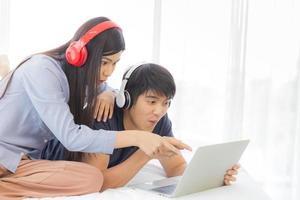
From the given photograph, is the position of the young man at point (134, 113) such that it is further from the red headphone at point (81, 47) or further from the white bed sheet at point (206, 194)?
the red headphone at point (81, 47)

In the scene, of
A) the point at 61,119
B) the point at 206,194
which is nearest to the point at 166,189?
the point at 206,194

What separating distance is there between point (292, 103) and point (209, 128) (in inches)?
17.6

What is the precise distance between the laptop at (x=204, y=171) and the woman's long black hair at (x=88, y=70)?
27 cm

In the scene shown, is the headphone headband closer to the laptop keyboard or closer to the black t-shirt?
the black t-shirt

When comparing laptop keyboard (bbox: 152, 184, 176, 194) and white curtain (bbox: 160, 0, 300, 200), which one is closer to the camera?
laptop keyboard (bbox: 152, 184, 176, 194)

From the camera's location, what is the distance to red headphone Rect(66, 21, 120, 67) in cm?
121

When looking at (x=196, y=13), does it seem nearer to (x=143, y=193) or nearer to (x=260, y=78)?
(x=260, y=78)

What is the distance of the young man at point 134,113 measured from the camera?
1.31 meters

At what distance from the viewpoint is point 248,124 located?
2.37 m

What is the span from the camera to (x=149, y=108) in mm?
1385

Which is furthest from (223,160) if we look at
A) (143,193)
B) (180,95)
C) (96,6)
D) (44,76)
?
(96,6)

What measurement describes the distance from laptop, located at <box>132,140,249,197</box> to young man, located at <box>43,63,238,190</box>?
0.18 feet

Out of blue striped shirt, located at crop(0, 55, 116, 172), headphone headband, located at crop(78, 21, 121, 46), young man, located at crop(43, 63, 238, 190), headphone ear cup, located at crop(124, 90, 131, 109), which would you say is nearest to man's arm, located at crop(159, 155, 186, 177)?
young man, located at crop(43, 63, 238, 190)

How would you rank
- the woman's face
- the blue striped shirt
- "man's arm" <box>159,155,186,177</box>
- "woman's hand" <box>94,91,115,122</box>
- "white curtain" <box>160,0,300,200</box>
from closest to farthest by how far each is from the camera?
1. the blue striped shirt
2. the woman's face
3. "woman's hand" <box>94,91,115,122</box>
4. "man's arm" <box>159,155,186,177</box>
5. "white curtain" <box>160,0,300,200</box>
